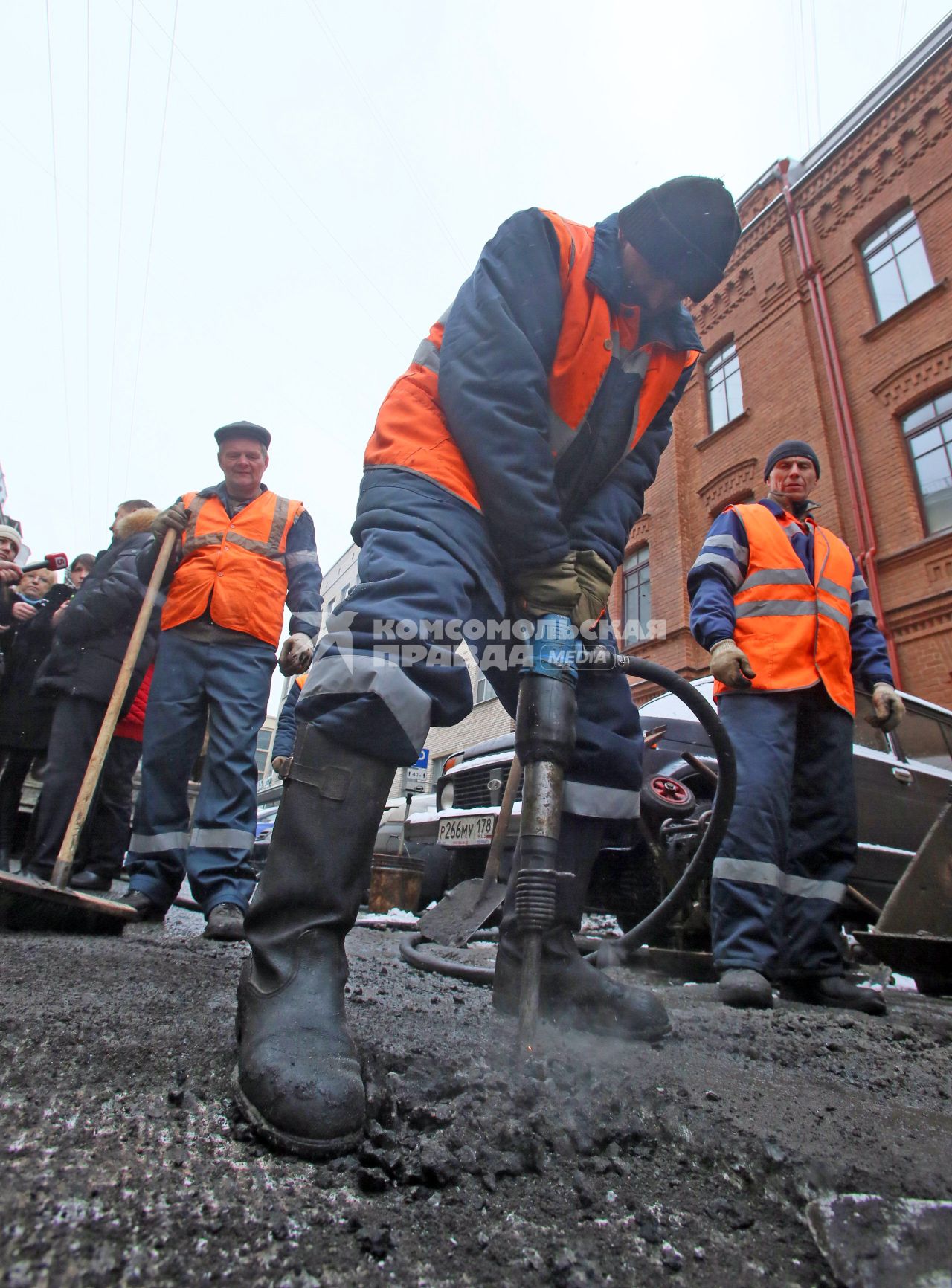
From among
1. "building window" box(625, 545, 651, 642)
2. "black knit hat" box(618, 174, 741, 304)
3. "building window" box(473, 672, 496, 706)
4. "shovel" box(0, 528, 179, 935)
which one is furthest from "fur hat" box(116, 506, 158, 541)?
"building window" box(473, 672, 496, 706)

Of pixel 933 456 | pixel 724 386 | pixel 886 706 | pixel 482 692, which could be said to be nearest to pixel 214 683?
pixel 886 706

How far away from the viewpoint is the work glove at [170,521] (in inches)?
119

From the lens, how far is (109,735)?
8.72 feet

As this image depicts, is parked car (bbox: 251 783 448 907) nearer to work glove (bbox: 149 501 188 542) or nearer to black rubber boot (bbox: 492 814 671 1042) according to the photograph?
work glove (bbox: 149 501 188 542)

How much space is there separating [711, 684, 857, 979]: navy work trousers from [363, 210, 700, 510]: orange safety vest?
132cm

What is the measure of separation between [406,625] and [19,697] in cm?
367

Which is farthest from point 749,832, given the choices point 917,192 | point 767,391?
point 917,192

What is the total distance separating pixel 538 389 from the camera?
1.40 metres

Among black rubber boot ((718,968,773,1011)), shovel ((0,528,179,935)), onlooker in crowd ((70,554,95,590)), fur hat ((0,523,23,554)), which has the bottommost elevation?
black rubber boot ((718,968,773,1011))

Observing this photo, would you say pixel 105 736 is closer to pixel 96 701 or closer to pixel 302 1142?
pixel 96 701

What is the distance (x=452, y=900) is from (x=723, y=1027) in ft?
4.80

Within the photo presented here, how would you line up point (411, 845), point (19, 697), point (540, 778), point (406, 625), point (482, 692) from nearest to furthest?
point (406, 625) → point (540, 778) → point (19, 697) → point (411, 845) → point (482, 692)

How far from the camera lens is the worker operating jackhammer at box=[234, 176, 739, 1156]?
38.5 inches

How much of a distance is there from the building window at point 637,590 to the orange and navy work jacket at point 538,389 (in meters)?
10.8
